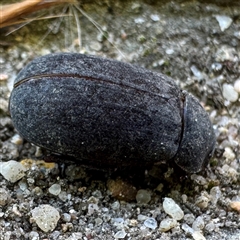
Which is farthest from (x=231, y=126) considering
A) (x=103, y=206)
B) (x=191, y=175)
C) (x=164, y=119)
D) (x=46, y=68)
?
(x=46, y=68)

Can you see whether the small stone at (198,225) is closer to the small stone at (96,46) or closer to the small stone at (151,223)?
the small stone at (151,223)

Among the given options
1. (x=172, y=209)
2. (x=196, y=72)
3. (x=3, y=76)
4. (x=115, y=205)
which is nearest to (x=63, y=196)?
(x=115, y=205)

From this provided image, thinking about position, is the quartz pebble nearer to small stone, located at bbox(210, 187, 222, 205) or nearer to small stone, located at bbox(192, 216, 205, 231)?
small stone, located at bbox(192, 216, 205, 231)

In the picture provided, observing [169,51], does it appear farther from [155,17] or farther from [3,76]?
[3,76]

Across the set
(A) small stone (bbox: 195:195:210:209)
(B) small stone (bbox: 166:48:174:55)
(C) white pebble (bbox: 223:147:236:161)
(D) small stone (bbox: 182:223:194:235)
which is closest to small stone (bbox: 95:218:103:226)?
(D) small stone (bbox: 182:223:194:235)

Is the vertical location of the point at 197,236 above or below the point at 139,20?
below
